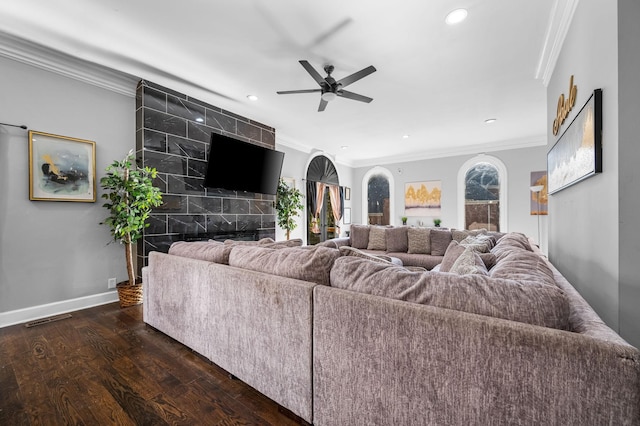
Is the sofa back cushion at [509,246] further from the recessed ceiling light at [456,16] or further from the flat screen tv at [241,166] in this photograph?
the flat screen tv at [241,166]

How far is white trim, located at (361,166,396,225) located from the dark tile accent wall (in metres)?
4.31

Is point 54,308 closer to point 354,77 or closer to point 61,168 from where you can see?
point 61,168

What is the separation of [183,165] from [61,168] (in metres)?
1.23

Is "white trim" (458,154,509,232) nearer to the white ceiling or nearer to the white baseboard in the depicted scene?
the white ceiling

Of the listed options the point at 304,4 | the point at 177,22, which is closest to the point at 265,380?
the point at 304,4

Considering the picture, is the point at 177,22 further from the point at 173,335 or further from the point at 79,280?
the point at 79,280

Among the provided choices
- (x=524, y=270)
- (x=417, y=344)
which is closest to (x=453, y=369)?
(x=417, y=344)

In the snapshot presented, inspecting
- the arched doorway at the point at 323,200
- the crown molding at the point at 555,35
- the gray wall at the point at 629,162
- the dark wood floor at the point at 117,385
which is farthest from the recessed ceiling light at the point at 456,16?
the arched doorway at the point at 323,200

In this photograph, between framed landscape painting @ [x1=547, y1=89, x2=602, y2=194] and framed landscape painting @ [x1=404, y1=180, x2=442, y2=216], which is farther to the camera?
framed landscape painting @ [x1=404, y1=180, x2=442, y2=216]

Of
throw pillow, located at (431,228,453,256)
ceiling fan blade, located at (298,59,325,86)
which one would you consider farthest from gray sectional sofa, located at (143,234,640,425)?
throw pillow, located at (431,228,453,256)

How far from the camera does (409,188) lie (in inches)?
284

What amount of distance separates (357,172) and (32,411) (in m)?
7.67

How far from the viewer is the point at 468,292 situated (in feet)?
3.21

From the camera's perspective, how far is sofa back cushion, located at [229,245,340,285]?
1.39m
